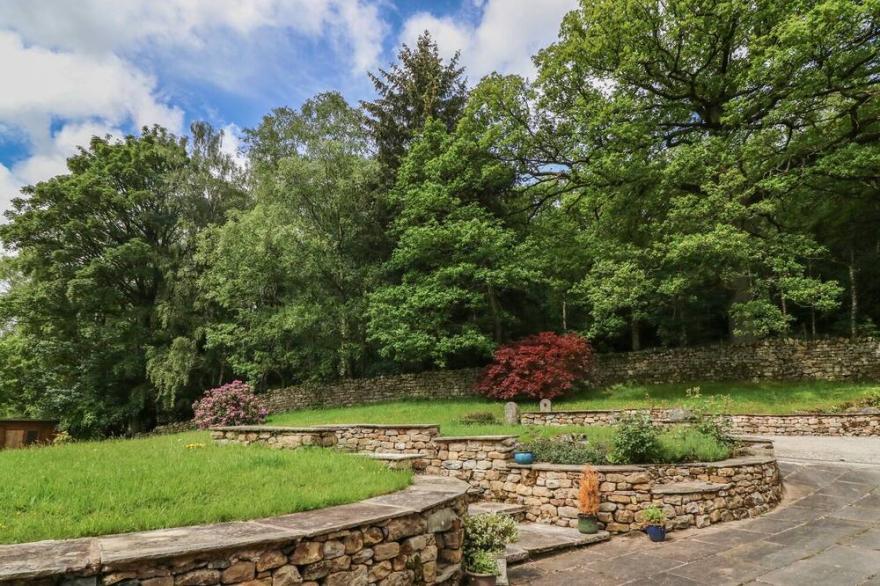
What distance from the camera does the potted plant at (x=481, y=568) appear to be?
14.2ft

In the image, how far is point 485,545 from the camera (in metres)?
4.69

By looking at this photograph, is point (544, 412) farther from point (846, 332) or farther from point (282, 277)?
point (846, 332)

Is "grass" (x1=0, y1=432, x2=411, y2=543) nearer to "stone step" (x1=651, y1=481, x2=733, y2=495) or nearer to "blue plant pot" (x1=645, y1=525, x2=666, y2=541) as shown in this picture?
"blue plant pot" (x1=645, y1=525, x2=666, y2=541)

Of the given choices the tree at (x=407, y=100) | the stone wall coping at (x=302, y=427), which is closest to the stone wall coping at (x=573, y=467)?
the stone wall coping at (x=302, y=427)

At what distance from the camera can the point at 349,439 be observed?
9203 mm

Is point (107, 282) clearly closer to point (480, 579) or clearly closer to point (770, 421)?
point (480, 579)

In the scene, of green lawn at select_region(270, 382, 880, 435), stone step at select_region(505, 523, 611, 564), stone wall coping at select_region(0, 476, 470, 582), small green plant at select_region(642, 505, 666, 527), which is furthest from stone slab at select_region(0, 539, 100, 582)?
green lawn at select_region(270, 382, 880, 435)

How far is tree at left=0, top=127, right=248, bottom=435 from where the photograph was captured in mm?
21391

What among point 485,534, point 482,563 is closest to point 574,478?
point 485,534

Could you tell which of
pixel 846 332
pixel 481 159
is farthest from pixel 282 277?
pixel 846 332

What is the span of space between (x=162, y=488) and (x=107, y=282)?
77.7 feet

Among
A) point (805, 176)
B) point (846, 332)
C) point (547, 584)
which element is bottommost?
point (547, 584)

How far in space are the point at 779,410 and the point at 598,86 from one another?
1266 centimetres

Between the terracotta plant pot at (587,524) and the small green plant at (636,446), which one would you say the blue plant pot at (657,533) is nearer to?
the terracotta plant pot at (587,524)
